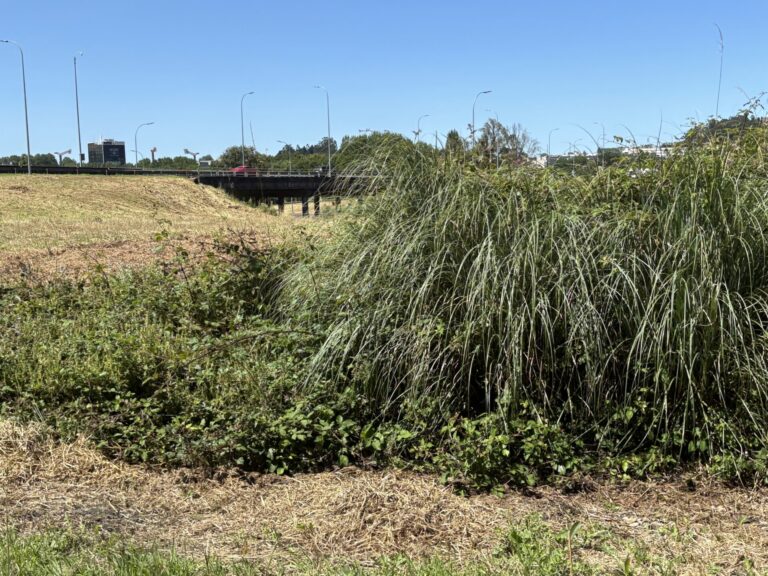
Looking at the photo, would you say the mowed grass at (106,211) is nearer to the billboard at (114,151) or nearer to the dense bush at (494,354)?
the dense bush at (494,354)

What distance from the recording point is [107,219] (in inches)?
902

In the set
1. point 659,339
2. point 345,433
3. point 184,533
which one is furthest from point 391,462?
point 659,339

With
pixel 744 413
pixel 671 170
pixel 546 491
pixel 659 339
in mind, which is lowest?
pixel 546 491

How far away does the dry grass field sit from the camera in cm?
1100

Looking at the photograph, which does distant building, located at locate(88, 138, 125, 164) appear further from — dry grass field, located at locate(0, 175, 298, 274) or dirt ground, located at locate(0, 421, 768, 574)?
dirt ground, located at locate(0, 421, 768, 574)

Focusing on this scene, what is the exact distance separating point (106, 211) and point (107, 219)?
5.71 m

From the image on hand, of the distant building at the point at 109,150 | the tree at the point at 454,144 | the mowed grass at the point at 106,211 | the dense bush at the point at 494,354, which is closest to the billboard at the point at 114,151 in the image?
the distant building at the point at 109,150

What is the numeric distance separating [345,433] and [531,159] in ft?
9.82

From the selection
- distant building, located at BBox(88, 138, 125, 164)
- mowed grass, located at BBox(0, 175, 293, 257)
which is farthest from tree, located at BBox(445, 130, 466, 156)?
distant building, located at BBox(88, 138, 125, 164)

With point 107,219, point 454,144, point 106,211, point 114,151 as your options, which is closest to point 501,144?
point 454,144

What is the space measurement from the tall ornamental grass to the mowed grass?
8.74 metres

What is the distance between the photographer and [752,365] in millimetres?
4664

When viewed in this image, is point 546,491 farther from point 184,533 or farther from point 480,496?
point 184,533

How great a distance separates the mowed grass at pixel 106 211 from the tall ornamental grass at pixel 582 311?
8.74 meters
